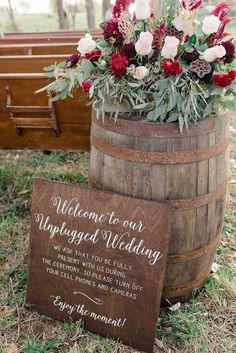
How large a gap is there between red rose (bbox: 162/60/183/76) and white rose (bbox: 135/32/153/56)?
0.34ft

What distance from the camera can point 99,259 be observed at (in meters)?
2.10

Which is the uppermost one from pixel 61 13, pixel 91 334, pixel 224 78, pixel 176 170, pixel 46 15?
pixel 46 15

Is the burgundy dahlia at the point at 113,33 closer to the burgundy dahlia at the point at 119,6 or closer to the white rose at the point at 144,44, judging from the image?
the burgundy dahlia at the point at 119,6

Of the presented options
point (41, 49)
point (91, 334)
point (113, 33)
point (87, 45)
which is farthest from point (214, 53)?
point (41, 49)

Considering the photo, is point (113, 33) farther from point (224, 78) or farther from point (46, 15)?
point (46, 15)

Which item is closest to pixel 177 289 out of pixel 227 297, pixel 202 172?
pixel 227 297

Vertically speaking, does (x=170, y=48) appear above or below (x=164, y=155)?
above

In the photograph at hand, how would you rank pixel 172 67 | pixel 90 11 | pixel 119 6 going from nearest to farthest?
pixel 172 67
pixel 119 6
pixel 90 11

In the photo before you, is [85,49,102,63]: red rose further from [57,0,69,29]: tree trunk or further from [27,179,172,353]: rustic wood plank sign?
[57,0,69,29]: tree trunk

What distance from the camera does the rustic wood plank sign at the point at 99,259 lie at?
78.6 inches

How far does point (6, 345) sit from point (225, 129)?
160 centimetres

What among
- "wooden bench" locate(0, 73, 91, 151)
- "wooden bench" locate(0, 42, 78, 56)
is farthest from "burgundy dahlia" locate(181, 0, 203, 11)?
"wooden bench" locate(0, 42, 78, 56)

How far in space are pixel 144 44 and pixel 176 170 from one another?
0.60 meters

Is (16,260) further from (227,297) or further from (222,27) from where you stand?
(222,27)
